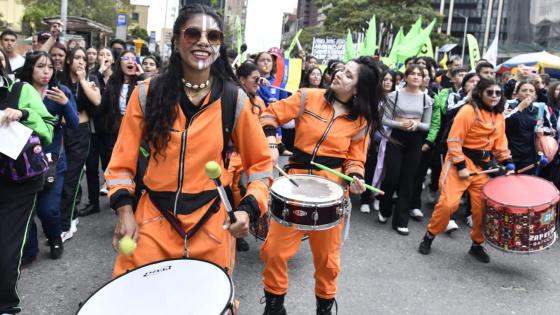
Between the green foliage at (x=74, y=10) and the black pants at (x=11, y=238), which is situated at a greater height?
the green foliage at (x=74, y=10)

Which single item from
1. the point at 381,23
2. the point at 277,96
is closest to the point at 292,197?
the point at 277,96

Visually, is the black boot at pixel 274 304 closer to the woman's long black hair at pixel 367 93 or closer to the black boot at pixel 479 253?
the woman's long black hair at pixel 367 93

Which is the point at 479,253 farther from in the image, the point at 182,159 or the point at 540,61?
the point at 540,61

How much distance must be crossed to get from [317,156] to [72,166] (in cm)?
289

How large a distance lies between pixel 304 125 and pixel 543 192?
8.49ft

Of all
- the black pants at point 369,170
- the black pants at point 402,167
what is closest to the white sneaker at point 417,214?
the black pants at point 402,167

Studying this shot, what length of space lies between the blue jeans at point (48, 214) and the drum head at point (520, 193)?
406 cm

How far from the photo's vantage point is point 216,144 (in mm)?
2422

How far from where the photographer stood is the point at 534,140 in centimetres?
671

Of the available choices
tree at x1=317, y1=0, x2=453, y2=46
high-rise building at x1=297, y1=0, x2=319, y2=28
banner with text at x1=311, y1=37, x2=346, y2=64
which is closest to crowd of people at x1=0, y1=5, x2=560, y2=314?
banner with text at x1=311, y1=37, x2=346, y2=64

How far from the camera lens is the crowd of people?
7.86 feet

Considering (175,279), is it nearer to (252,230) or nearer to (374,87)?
(374,87)

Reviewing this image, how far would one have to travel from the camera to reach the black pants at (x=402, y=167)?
20.6ft

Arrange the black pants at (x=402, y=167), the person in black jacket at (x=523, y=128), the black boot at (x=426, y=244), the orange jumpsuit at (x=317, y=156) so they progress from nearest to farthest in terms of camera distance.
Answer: the orange jumpsuit at (x=317, y=156) < the black boot at (x=426, y=244) < the black pants at (x=402, y=167) < the person in black jacket at (x=523, y=128)
